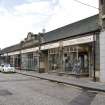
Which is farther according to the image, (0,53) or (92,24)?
(0,53)

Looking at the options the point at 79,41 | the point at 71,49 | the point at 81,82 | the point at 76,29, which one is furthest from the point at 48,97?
the point at 71,49

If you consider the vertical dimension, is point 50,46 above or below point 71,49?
above

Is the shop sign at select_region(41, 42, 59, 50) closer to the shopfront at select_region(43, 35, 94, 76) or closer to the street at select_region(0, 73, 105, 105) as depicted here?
the shopfront at select_region(43, 35, 94, 76)

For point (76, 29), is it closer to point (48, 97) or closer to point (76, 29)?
point (76, 29)

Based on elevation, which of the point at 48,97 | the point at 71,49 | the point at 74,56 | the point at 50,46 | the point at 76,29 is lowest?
the point at 48,97

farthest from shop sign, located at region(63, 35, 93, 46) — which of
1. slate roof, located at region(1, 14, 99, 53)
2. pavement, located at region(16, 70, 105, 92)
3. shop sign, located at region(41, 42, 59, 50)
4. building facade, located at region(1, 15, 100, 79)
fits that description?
pavement, located at region(16, 70, 105, 92)

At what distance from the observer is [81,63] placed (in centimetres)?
2861

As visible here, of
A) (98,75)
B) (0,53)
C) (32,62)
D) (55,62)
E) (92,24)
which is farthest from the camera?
(0,53)

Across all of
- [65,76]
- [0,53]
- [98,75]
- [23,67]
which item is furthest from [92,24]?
[0,53]

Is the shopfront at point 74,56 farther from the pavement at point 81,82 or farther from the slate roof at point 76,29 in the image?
the pavement at point 81,82

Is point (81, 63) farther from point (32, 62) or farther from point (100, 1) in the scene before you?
point (32, 62)

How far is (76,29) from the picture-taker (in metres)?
27.3

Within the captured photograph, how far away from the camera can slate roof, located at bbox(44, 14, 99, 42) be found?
24.1m

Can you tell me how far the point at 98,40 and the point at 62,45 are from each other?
7.38 metres
